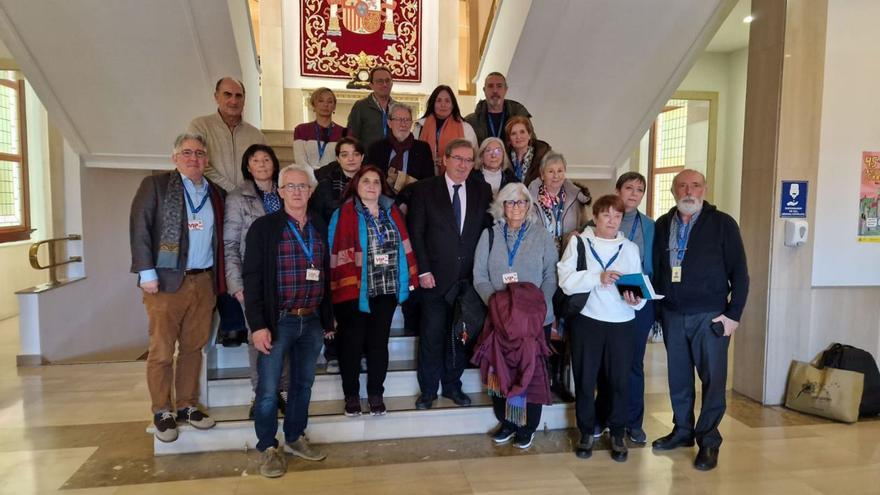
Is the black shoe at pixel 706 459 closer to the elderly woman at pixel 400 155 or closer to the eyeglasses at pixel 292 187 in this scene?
the elderly woman at pixel 400 155

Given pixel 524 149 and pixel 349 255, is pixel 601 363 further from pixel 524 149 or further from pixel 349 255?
pixel 349 255

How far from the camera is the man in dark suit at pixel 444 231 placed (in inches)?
117

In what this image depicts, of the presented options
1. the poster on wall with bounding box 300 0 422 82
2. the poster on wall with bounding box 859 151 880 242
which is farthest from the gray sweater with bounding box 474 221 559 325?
the poster on wall with bounding box 300 0 422 82

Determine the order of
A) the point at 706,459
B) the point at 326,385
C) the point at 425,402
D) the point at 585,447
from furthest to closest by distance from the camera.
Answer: the point at 326,385, the point at 425,402, the point at 585,447, the point at 706,459

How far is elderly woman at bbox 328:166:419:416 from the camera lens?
2822 millimetres

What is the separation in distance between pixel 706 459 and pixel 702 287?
955 mm

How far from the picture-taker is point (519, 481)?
105 inches

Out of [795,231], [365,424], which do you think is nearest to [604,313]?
[365,424]

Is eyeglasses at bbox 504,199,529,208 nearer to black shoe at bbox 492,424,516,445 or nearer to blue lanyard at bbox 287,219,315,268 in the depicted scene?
blue lanyard at bbox 287,219,315,268

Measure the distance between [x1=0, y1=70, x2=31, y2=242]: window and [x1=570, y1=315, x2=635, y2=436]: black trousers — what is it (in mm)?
8417

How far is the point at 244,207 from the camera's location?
2.84 m

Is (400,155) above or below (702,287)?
above

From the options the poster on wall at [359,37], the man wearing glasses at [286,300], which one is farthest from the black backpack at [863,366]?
the poster on wall at [359,37]

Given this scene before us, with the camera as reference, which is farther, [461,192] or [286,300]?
[461,192]
